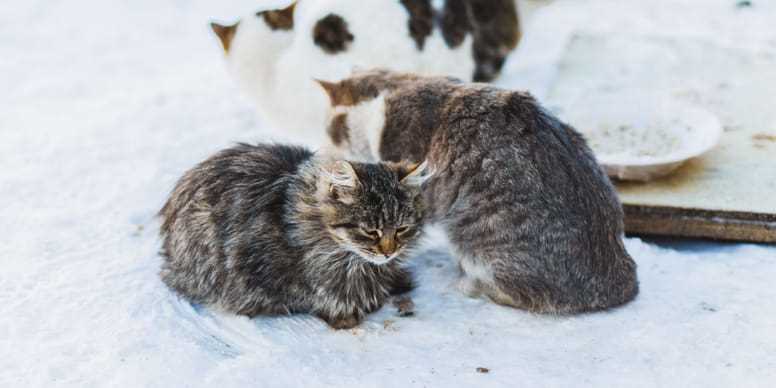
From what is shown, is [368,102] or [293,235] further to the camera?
[368,102]

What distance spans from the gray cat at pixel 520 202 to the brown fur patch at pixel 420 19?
1.17 meters

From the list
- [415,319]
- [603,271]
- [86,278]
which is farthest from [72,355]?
[603,271]

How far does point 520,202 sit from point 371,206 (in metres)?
0.58

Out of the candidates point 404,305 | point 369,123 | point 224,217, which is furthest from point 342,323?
point 369,123

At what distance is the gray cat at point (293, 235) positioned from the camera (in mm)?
2947

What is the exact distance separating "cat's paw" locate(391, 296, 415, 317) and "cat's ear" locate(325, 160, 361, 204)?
1.86ft

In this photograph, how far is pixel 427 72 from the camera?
449 centimetres

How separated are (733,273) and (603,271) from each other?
718 millimetres

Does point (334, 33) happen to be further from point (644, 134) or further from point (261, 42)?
point (644, 134)

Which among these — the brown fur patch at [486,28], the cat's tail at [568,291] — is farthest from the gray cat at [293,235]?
the brown fur patch at [486,28]

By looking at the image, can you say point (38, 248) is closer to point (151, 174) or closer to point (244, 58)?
point (151, 174)

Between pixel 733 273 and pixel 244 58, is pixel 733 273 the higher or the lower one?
the lower one

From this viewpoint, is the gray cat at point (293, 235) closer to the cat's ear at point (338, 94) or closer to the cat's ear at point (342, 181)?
the cat's ear at point (342, 181)

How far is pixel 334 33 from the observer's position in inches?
174
